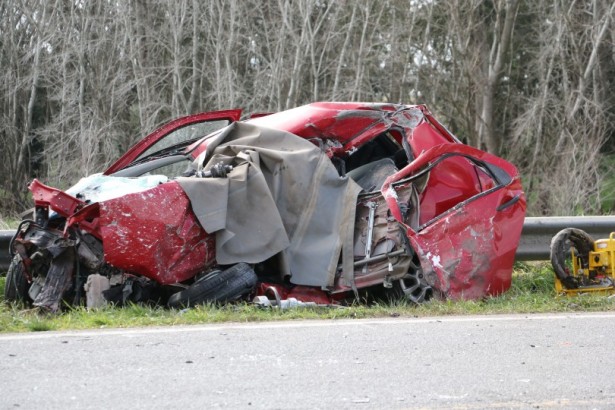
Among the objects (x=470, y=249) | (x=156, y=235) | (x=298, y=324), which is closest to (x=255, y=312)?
(x=298, y=324)

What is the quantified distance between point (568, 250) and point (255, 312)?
116 inches

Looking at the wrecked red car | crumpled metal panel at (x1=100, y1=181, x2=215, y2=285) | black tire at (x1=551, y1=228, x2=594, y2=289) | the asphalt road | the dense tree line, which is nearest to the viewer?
the asphalt road

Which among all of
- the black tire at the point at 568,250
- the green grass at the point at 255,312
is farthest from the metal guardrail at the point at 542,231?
the green grass at the point at 255,312

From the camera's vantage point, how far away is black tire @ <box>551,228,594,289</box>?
24.7 ft

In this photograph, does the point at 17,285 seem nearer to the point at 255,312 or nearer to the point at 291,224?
the point at 255,312

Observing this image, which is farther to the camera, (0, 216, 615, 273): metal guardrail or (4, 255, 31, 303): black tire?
(0, 216, 615, 273): metal guardrail

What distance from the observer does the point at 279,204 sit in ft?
24.1

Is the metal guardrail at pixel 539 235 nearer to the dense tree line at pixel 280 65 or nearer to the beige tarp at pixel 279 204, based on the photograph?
the beige tarp at pixel 279 204

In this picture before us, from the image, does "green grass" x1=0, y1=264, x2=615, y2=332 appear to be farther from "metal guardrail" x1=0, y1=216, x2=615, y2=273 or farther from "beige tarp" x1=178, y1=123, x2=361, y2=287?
"metal guardrail" x1=0, y1=216, x2=615, y2=273

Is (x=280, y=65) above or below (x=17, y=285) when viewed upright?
above

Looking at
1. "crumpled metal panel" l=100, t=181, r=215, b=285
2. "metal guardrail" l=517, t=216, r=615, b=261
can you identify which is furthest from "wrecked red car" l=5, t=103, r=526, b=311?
"metal guardrail" l=517, t=216, r=615, b=261

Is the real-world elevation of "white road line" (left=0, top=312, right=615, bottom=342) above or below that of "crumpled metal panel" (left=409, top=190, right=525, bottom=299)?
below

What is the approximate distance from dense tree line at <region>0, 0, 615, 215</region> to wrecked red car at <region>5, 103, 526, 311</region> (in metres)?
10.2

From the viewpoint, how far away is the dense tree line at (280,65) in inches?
702
